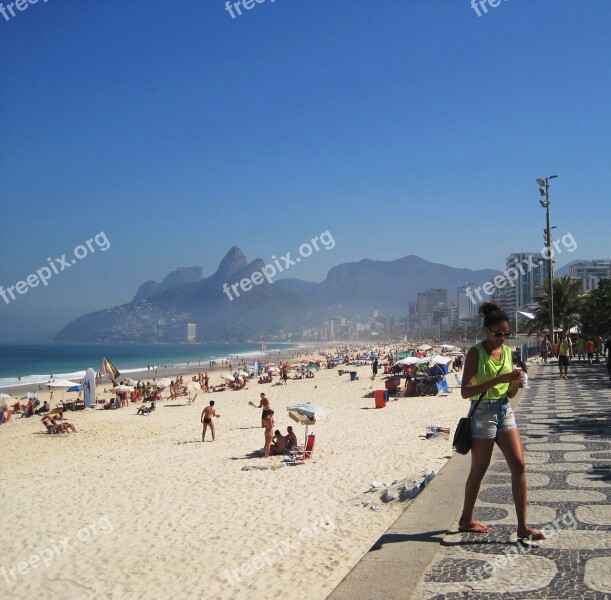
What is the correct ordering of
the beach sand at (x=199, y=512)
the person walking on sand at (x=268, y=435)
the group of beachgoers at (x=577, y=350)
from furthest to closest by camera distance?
the group of beachgoers at (x=577, y=350)
the person walking on sand at (x=268, y=435)
the beach sand at (x=199, y=512)

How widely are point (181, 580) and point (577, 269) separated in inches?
7184

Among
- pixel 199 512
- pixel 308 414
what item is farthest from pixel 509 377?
pixel 308 414

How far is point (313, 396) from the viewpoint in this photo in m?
26.8

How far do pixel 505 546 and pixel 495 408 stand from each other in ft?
3.09

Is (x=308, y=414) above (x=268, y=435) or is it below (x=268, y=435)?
above

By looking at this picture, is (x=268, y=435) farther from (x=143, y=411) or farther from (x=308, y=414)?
(x=143, y=411)

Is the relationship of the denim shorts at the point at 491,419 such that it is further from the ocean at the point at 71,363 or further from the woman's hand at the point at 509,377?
the ocean at the point at 71,363

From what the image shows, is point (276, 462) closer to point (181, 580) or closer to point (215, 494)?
point (215, 494)

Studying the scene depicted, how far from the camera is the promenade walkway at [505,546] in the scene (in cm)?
332

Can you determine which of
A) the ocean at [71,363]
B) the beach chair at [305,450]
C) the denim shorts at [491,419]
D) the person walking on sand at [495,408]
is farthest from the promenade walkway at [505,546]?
the ocean at [71,363]

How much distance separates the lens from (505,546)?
3.97m

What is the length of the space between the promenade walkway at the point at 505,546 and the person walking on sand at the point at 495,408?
0.31 metres

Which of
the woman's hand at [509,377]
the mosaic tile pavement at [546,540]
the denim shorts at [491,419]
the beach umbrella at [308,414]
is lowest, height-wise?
the beach umbrella at [308,414]

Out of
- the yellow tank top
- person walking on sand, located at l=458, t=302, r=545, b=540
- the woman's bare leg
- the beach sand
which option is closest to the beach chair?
the beach sand
